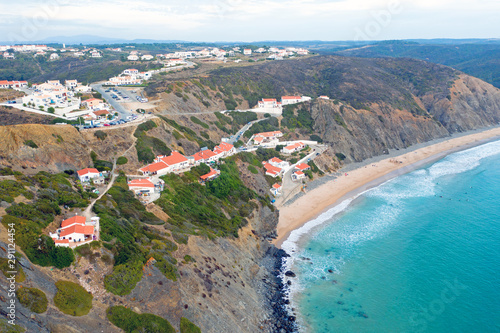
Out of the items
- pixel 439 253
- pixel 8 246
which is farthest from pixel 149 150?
pixel 439 253

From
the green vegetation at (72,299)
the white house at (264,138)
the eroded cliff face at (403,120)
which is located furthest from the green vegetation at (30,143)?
the eroded cliff face at (403,120)

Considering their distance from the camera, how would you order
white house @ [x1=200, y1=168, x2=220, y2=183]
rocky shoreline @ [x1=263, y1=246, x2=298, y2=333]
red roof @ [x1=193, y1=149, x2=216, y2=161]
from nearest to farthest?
rocky shoreline @ [x1=263, y1=246, x2=298, y2=333]
white house @ [x1=200, y1=168, x2=220, y2=183]
red roof @ [x1=193, y1=149, x2=216, y2=161]

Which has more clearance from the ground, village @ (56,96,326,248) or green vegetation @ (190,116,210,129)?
green vegetation @ (190,116,210,129)

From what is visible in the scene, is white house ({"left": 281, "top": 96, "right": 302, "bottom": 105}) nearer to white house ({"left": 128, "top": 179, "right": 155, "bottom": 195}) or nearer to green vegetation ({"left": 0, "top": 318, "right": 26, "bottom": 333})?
white house ({"left": 128, "top": 179, "right": 155, "bottom": 195})

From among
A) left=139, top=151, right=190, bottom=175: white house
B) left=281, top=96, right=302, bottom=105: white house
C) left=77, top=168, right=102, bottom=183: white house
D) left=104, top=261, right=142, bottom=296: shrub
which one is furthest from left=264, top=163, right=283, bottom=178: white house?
left=104, top=261, right=142, bottom=296: shrub

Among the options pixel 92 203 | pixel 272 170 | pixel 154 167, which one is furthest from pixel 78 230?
pixel 272 170

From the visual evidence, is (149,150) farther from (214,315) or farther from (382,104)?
(382,104)
